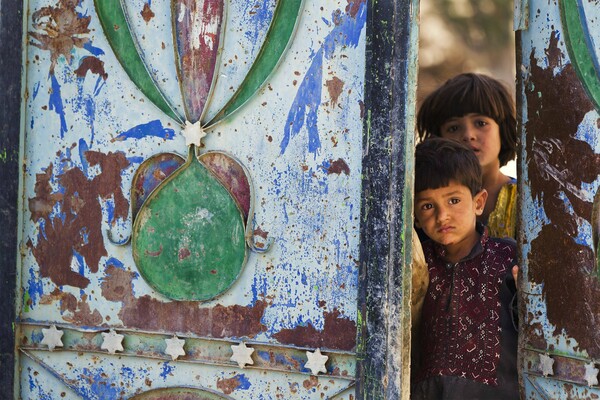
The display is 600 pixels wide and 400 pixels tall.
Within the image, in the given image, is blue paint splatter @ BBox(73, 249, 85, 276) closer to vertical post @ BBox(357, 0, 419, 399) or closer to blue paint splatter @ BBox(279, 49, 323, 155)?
blue paint splatter @ BBox(279, 49, 323, 155)

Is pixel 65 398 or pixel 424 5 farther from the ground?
pixel 424 5

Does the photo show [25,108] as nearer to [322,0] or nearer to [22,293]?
[22,293]

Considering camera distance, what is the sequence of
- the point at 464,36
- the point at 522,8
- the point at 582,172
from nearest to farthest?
1. the point at 582,172
2. the point at 522,8
3. the point at 464,36

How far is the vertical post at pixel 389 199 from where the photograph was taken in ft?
8.49

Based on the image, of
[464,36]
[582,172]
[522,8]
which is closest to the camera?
[582,172]

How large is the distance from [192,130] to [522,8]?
988 millimetres

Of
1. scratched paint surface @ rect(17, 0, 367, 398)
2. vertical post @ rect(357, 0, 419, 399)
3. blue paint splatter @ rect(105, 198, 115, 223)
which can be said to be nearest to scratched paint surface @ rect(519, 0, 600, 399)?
vertical post @ rect(357, 0, 419, 399)

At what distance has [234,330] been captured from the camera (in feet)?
9.02

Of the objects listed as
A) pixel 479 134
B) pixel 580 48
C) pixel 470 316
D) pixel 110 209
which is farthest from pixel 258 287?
pixel 479 134

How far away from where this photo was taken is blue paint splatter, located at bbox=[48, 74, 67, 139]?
2918mm

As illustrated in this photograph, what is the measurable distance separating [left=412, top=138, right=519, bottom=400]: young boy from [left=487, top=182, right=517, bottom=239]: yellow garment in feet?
1.37

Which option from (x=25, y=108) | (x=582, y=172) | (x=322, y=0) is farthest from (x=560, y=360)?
(x=25, y=108)

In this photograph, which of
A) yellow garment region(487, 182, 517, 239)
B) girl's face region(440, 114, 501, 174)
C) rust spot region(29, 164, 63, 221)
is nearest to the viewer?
rust spot region(29, 164, 63, 221)

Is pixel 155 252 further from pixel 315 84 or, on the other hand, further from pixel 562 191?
pixel 562 191
